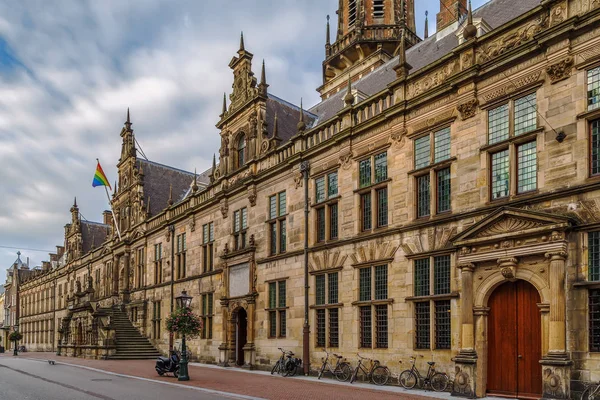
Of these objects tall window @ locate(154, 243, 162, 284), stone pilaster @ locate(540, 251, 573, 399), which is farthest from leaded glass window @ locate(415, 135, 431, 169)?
tall window @ locate(154, 243, 162, 284)

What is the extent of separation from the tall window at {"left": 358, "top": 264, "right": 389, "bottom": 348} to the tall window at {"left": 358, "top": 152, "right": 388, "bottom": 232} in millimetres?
1637

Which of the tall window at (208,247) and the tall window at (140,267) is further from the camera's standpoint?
the tall window at (140,267)

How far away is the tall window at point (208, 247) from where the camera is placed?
105 feet

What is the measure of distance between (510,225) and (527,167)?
1.63 m

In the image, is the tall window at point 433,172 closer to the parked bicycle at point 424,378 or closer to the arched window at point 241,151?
the parked bicycle at point 424,378

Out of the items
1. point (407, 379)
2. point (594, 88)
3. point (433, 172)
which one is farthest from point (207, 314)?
point (594, 88)

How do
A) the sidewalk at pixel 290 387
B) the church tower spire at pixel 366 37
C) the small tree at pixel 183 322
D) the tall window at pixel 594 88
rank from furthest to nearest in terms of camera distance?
the church tower spire at pixel 366 37 < the small tree at pixel 183 322 < the sidewalk at pixel 290 387 < the tall window at pixel 594 88

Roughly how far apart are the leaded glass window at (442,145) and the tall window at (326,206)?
5.13 meters

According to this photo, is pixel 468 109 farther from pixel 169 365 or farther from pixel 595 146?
pixel 169 365

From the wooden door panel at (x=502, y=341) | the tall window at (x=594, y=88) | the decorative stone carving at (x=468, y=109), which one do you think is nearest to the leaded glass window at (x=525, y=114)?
the decorative stone carving at (x=468, y=109)

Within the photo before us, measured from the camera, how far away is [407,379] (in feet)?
56.5

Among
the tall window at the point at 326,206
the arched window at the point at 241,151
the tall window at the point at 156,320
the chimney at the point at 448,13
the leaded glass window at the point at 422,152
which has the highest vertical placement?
the chimney at the point at 448,13

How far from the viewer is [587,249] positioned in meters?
13.2

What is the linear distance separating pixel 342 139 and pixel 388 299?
651cm
